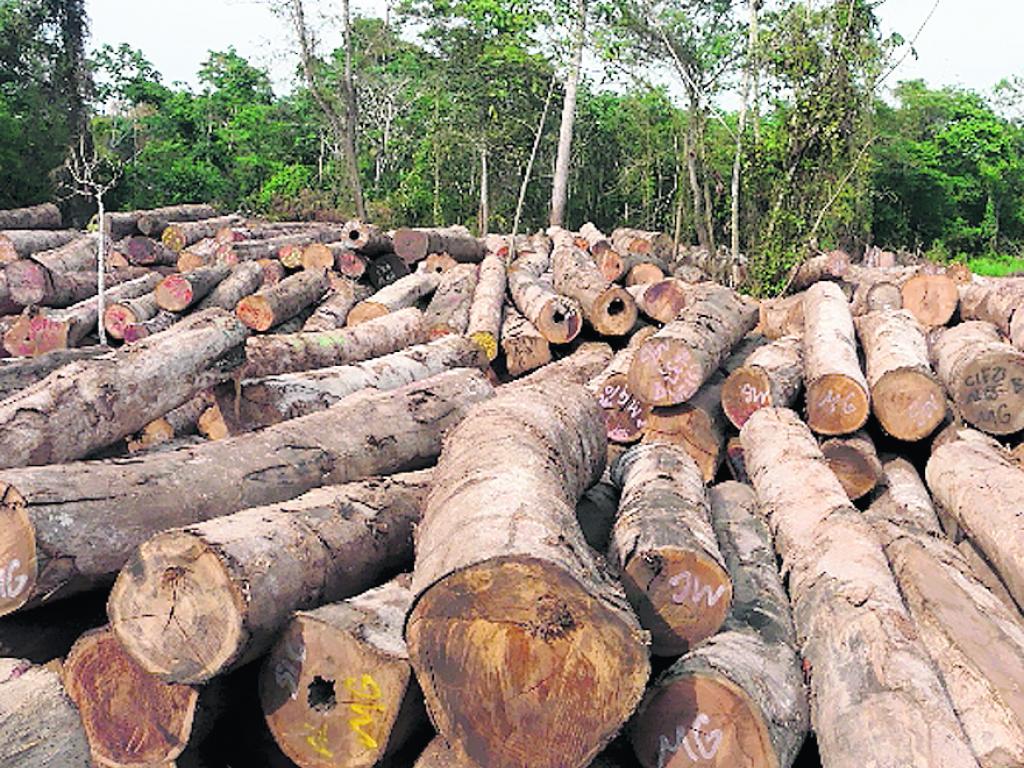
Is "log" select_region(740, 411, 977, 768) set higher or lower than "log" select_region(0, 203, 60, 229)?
lower

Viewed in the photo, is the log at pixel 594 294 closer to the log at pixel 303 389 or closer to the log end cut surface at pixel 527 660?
the log at pixel 303 389

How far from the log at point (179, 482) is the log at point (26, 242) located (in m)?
9.80

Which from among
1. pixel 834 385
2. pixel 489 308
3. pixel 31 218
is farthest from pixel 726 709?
pixel 31 218

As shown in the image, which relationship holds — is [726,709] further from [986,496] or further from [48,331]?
[48,331]

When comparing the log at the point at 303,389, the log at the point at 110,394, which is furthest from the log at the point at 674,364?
the log at the point at 110,394

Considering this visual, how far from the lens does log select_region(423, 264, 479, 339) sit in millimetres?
10312

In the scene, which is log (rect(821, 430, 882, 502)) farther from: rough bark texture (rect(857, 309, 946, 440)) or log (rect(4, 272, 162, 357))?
log (rect(4, 272, 162, 357))

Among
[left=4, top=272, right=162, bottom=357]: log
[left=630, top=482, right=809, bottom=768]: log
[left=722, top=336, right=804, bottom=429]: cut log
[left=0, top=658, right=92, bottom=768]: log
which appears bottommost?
[left=4, top=272, right=162, bottom=357]: log

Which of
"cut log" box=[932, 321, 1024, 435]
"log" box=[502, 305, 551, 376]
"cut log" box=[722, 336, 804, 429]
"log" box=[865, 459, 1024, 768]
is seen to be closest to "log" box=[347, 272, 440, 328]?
"log" box=[502, 305, 551, 376]

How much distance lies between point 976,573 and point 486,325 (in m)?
6.13

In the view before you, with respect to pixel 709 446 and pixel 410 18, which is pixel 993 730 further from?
pixel 410 18

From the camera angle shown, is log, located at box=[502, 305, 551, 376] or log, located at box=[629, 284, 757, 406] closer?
log, located at box=[629, 284, 757, 406]

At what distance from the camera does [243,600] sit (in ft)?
10.4

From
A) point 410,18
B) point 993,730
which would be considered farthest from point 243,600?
point 410,18
